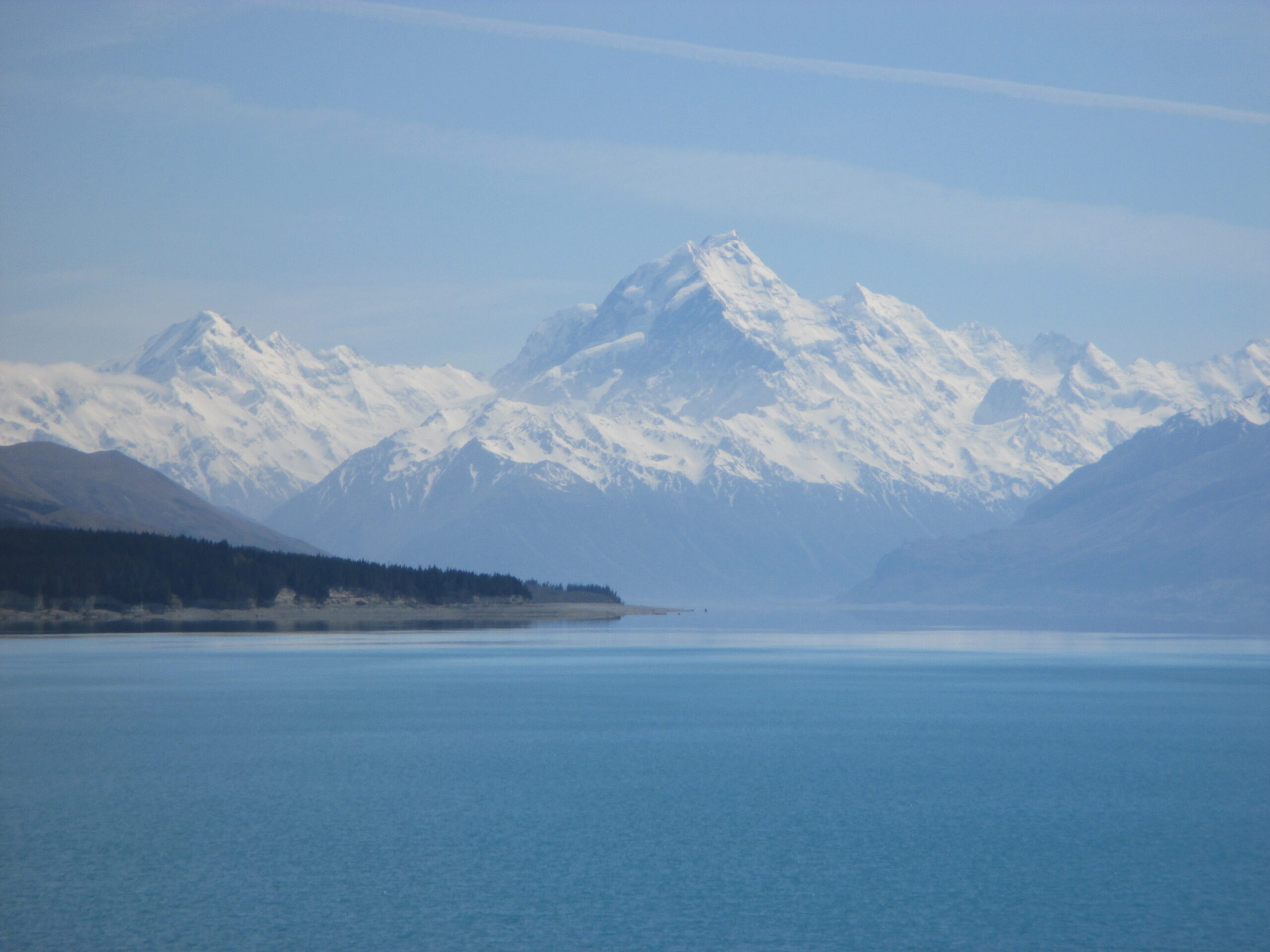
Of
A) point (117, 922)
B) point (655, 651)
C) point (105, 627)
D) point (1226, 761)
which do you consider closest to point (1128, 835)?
point (1226, 761)

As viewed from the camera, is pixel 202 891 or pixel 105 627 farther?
pixel 105 627

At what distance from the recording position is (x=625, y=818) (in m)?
52.5

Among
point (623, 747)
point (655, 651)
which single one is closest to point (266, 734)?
point (623, 747)

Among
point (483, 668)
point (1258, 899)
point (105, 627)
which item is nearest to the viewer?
point (1258, 899)

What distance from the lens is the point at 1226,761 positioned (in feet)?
218

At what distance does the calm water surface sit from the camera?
1512 inches

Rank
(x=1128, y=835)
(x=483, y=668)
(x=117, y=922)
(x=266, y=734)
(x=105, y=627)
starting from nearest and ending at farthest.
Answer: (x=117, y=922), (x=1128, y=835), (x=266, y=734), (x=483, y=668), (x=105, y=627)

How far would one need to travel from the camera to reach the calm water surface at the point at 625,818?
38406mm

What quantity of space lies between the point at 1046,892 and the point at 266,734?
147ft

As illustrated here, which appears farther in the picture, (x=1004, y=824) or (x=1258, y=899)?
(x=1004, y=824)

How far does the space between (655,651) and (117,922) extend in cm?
12127

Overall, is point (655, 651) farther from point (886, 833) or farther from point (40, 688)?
point (886, 833)

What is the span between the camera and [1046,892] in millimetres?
41938

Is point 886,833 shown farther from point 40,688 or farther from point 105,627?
point 105,627
